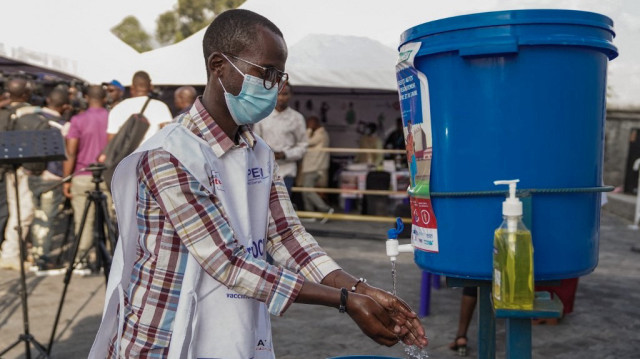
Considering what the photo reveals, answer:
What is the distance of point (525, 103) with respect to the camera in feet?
6.39

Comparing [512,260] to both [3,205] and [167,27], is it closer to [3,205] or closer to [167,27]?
[3,205]

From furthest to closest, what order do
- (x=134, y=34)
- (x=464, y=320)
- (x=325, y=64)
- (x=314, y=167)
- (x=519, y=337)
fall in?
(x=134, y=34)
(x=314, y=167)
(x=325, y=64)
(x=464, y=320)
(x=519, y=337)

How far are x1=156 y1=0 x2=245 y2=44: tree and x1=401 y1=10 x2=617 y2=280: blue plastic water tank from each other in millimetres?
39448

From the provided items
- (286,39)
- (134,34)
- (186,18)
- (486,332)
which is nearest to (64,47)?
(286,39)

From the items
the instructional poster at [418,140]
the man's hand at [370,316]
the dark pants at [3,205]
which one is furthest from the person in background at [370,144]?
the man's hand at [370,316]

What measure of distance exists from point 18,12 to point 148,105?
577cm

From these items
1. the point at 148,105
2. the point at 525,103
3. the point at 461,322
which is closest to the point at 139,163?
the point at 525,103

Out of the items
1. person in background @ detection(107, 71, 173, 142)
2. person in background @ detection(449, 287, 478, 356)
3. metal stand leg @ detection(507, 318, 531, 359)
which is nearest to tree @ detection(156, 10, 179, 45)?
person in background @ detection(107, 71, 173, 142)

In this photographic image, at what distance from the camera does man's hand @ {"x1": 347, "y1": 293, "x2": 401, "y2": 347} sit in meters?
1.62

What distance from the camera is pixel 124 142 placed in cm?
536

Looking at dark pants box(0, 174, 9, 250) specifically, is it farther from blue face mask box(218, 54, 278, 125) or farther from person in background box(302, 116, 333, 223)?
blue face mask box(218, 54, 278, 125)

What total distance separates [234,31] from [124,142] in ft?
12.7

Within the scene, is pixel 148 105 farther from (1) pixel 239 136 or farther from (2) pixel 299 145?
(1) pixel 239 136

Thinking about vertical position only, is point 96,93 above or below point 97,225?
above
